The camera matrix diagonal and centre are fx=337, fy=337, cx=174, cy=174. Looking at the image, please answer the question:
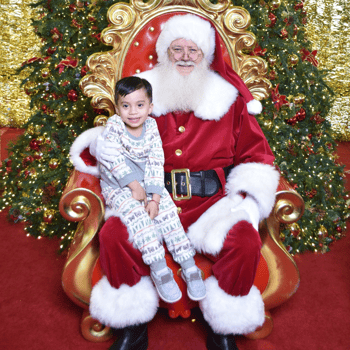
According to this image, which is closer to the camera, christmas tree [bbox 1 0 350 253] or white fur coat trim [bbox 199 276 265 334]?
white fur coat trim [bbox 199 276 265 334]

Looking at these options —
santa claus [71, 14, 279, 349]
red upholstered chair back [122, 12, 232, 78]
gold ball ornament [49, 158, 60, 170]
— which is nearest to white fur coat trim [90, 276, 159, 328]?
santa claus [71, 14, 279, 349]

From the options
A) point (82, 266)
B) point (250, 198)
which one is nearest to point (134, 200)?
point (82, 266)

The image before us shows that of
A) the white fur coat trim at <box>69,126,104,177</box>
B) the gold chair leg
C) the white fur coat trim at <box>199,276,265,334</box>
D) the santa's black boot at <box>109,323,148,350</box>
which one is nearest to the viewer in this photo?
the white fur coat trim at <box>199,276,265,334</box>

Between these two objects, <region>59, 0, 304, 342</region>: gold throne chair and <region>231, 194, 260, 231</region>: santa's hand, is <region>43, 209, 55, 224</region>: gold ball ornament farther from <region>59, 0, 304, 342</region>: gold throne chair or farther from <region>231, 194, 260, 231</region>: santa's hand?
<region>231, 194, 260, 231</region>: santa's hand

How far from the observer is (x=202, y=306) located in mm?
1742

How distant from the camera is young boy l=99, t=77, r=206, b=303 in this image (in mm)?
1708

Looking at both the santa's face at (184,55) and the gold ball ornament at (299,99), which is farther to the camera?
the gold ball ornament at (299,99)

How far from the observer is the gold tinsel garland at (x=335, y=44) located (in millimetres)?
5798

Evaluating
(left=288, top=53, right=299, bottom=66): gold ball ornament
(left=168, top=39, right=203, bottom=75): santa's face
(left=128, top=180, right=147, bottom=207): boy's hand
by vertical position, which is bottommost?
(left=128, top=180, right=147, bottom=207): boy's hand

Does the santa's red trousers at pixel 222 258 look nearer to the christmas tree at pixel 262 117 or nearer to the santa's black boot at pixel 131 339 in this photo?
the santa's black boot at pixel 131 339

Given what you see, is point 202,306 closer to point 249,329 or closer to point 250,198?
point 249,329

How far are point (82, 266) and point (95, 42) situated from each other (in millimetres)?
2090

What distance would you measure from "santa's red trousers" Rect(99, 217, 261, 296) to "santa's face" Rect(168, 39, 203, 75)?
1.09 m

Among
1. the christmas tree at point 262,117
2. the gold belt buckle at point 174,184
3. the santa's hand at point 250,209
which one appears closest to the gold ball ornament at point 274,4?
the christmas tree at point 262,117
